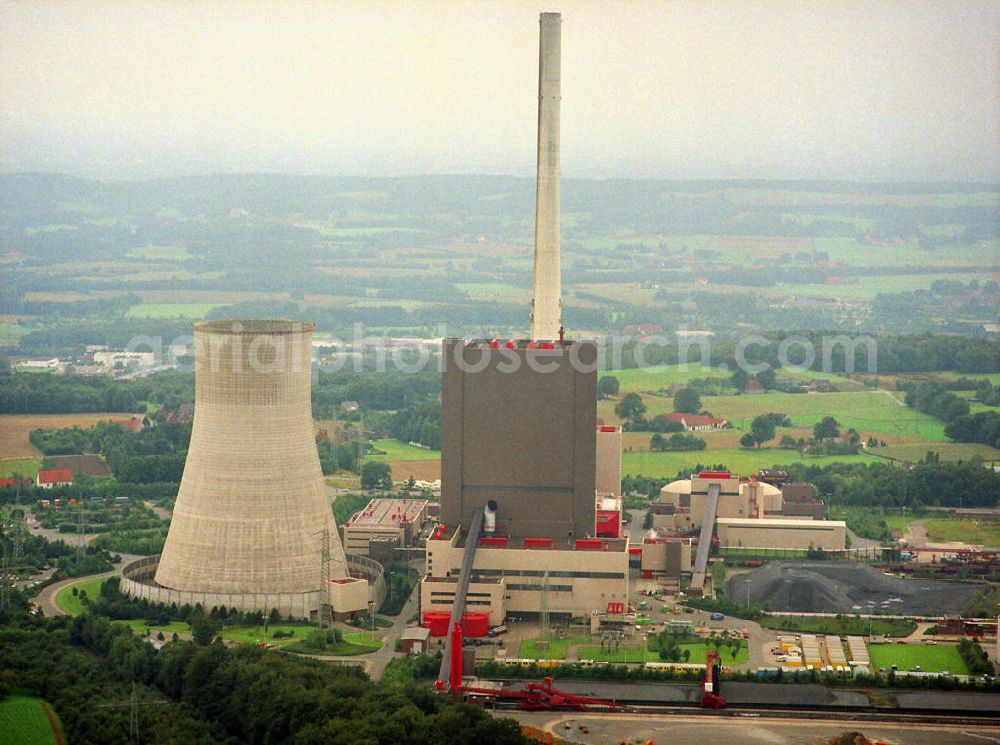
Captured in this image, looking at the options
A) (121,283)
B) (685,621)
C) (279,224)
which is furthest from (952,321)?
(685,621)

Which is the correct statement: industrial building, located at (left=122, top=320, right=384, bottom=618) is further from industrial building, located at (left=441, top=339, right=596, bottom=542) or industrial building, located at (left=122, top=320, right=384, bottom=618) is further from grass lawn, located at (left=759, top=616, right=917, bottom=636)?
grass lawn, located at (left=759, top=616, right=917, bottom=636)

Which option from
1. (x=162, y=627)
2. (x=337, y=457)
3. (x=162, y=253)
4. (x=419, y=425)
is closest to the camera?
(x=162, y=627)

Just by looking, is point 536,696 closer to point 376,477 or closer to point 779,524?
point 779,524

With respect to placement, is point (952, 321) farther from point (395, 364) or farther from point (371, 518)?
point (371, 518)

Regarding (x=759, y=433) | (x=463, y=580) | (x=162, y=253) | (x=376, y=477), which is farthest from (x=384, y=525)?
(x=162, y=253)

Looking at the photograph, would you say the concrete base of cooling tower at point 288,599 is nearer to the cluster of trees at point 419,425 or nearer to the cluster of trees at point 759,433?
the cluster of trees at point 419,425
